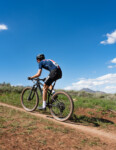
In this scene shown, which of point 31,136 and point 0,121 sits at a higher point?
point 0,121

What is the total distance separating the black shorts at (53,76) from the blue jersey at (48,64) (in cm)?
17

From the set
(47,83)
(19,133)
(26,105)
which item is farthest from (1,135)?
(26,105)

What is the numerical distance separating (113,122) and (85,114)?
5.09 ft

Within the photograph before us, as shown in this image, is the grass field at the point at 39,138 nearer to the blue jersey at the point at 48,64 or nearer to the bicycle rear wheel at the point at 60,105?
the bicycle rear wheel at the point at 60,105

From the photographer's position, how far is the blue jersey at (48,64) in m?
7.06

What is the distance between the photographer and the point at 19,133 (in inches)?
175

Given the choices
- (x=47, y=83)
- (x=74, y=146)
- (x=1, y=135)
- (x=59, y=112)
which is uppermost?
(x=47, y=83)

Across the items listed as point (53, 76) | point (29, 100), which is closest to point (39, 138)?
point (53, 76)

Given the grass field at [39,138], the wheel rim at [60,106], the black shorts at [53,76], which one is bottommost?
the grass field at [39,138]

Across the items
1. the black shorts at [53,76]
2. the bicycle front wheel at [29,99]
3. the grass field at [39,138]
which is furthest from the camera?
the bicycle front wheel at [29,99]

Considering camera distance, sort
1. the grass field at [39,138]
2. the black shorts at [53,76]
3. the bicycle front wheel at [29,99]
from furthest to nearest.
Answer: the bicycle front wheel at [29,99] < the black shorts at [53,76] < the grass field at [39,138]

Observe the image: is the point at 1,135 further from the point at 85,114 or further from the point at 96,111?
the point at 96,111

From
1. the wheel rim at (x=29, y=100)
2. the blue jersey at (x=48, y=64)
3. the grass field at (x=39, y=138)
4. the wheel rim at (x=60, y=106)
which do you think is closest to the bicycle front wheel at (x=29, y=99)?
the wheel rim at (x=29, y=100)

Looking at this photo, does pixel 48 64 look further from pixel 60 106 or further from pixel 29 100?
pixel 29 100
